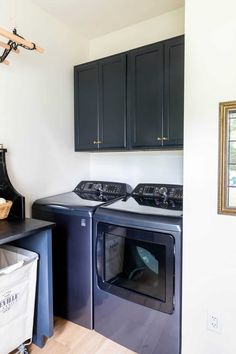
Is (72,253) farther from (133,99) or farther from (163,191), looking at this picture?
(133,99)

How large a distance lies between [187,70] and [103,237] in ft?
3.87

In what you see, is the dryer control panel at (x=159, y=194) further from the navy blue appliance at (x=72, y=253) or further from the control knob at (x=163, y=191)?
the navy blue appliance at (x=72, y=253)

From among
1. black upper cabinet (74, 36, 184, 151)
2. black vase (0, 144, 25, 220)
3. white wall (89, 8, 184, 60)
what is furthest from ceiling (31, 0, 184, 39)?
A: black vase (0, 144, 25, 220)

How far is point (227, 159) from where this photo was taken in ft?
4.14

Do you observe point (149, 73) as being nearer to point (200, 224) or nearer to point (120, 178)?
point (120, 178)

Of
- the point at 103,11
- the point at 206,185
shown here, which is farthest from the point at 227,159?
the point at 103,11

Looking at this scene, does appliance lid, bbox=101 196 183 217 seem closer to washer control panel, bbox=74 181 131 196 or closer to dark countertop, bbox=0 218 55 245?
washer control panel, bbox=74 181 131 196

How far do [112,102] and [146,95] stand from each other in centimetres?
34

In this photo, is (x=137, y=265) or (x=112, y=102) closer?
(x=137, y=265)

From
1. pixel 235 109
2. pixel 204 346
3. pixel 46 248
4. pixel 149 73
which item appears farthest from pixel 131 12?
pixel 204 346

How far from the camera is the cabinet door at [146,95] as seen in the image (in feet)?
6.12

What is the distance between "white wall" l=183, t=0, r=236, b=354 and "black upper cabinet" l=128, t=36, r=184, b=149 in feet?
Result: 1.42

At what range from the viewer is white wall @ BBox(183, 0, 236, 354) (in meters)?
1.25

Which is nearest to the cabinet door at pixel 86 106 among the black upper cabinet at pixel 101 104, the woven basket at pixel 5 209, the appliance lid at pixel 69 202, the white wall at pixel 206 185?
the black upper cabinet at pixel 101 104
